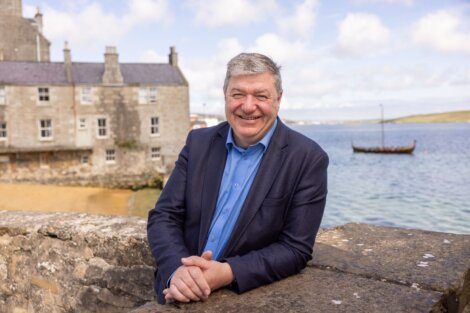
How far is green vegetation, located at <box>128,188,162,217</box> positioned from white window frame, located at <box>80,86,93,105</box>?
786 centimetres

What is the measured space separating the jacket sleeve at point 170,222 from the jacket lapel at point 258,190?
0.30m

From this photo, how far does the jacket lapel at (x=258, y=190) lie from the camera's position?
247cm

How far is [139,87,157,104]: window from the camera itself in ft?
117

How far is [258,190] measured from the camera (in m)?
2.49

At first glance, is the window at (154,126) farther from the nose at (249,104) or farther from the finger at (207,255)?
the finger at (207,255)

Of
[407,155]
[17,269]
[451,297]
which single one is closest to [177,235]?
[451,297]

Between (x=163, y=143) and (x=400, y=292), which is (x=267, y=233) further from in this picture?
(x=163, y=143)

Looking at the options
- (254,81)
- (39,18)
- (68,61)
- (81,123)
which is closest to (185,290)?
(254,81)

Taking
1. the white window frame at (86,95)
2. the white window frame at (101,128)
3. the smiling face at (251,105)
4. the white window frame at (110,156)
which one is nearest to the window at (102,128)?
the white window frame at (101,128)

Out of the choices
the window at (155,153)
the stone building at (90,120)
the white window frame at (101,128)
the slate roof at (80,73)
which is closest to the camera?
the stone building at (90,120)

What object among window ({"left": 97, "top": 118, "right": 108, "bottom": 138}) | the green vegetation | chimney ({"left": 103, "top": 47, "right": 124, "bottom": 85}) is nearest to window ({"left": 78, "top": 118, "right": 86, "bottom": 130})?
window ({"left": 97, "top": 118, "right": 108, "bottom": 138})

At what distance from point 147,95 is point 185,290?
3476 centimetres

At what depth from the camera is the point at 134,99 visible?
35.5 m

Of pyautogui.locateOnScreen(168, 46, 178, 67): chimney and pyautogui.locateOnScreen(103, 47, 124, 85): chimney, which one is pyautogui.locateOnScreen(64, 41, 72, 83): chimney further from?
pyautogui.locateOnScreen(168, 46, 178, 67): chimney
